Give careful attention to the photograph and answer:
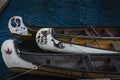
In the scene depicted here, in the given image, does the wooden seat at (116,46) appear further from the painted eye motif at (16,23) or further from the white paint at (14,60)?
the painted eye motif at (16,23)

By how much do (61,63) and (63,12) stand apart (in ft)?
48.6

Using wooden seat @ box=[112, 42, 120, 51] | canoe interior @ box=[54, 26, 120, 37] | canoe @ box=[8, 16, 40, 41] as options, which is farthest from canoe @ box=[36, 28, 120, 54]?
canoe @ box=[8, 16, 40, 41]

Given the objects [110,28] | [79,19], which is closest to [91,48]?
[110,28]

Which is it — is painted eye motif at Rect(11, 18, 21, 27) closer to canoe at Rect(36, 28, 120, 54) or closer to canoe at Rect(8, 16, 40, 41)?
canoe at Rect(8, 16, 40, 41)

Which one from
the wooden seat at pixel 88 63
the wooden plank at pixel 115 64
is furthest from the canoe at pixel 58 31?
the wooden plank at pixel 115 64

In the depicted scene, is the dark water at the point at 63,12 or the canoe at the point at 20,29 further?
the dark water at the point at 63,12

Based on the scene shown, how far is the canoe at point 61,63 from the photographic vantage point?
44.0ft

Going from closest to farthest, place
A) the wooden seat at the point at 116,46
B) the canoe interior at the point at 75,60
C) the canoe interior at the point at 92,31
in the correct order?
1. the canoe interior at the point at 75,60
2. the wooden seat at the point at 116,46
3. the canoe interior at the point at 92,31

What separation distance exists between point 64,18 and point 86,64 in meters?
13.4

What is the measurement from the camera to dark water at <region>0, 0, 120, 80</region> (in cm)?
2566

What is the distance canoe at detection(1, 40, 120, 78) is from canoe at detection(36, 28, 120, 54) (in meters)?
0.84

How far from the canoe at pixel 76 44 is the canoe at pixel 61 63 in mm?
840

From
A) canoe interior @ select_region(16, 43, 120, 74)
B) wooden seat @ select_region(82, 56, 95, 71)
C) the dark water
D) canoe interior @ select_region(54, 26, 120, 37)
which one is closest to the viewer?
wooden seat @ select_region(82, 56, 95, 71)

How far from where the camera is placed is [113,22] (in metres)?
26.2
